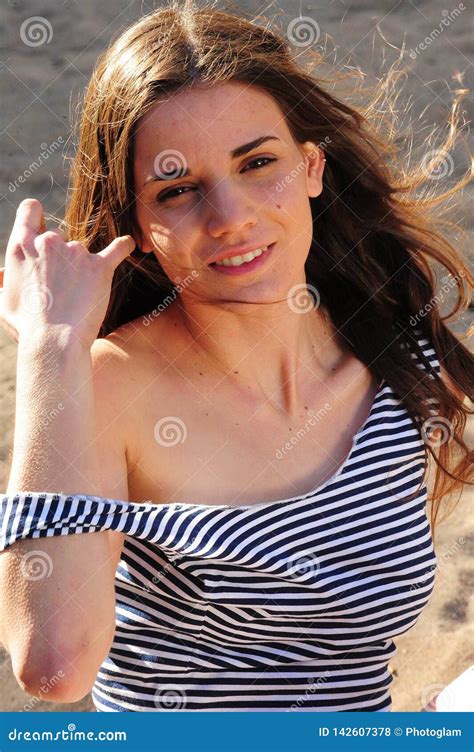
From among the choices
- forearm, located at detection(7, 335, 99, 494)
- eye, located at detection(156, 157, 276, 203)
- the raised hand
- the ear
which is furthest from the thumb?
the ear

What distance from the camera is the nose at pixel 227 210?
6.15 feet

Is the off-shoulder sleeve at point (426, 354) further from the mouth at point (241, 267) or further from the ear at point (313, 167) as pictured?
the mouth at point (241, 267)

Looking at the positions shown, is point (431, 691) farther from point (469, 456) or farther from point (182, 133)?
point (182, 133)

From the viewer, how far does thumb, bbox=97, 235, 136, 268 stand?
6.30ft

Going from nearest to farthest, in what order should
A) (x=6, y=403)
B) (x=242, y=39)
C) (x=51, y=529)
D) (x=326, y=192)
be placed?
(x=51, y=529), (x=242, y=39), (x=326, y=192), (x=6, y=403)

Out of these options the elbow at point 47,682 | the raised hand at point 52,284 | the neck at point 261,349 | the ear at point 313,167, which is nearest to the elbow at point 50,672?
the elbow at point 47,682

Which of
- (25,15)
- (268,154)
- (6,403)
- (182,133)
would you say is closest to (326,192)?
(268,154)

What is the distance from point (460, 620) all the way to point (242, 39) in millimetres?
1817

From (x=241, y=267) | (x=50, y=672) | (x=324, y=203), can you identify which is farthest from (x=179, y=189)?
(x=50, y=672)

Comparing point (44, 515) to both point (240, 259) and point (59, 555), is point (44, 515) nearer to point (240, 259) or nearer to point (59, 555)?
point (59, 555)

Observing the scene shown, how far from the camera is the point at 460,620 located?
9.77 feet

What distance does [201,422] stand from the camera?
2070mm

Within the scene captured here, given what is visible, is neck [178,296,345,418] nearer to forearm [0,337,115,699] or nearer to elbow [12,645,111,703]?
forearm [0,337,115,699]

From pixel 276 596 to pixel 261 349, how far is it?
54 cm
